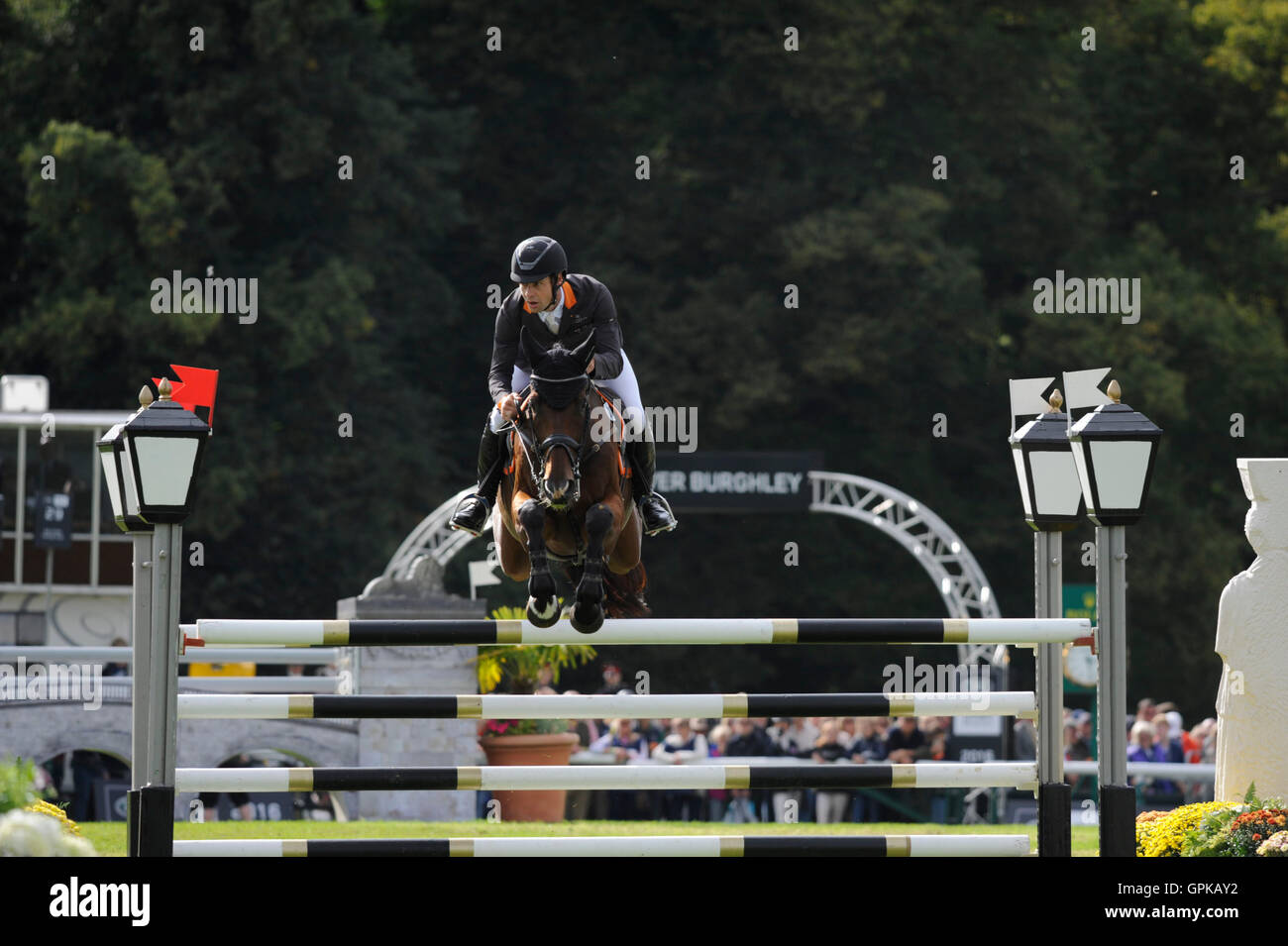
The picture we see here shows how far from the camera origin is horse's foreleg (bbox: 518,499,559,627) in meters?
7.79

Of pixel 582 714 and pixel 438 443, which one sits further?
pixel 438 443

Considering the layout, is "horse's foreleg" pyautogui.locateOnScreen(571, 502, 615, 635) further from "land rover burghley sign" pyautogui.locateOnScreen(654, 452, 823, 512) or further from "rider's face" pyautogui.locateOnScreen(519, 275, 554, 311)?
"land rover burghley sign" pyautogui.locateOnScreen(654, 452, 823, 512)

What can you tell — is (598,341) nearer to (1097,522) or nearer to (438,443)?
(1097,522)

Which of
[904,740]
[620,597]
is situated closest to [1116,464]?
[620,597]

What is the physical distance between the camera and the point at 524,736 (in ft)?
50.0

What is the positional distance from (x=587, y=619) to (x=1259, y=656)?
394cm

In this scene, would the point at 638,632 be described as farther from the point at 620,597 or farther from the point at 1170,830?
the point at 1170,830

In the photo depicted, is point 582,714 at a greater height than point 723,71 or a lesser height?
lesser

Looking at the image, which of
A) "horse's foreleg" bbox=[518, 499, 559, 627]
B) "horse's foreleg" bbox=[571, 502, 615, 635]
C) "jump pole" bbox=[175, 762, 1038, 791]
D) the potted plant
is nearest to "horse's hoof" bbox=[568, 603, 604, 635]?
"horse's foreleg" bbox=[571, 502, 615, 635]

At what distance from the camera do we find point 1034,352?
34.5 meters

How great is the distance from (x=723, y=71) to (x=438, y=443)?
9.43 m

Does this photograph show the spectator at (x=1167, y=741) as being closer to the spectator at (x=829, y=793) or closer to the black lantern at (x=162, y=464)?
the spectator at (x=829, y=793)
